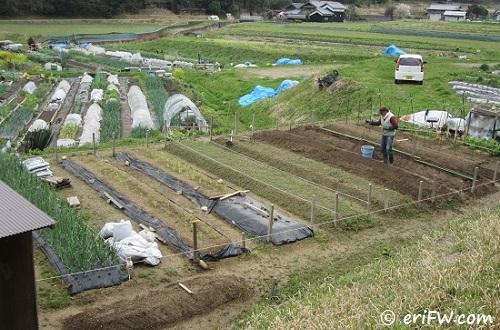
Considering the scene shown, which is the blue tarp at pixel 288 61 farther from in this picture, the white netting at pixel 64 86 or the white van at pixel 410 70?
the white netting at pixel 64 86

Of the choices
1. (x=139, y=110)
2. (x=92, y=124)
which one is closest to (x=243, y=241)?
(x=92, y=124)

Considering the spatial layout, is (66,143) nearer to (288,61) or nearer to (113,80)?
(113,80)

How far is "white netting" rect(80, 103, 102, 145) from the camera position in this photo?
16.7m

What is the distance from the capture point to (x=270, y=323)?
555cm

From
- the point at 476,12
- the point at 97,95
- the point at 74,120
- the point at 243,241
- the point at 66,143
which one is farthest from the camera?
the point at 476,12

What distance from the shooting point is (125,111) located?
2194cm

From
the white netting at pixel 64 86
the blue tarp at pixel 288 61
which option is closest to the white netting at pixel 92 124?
the white netting at pixel 64 86

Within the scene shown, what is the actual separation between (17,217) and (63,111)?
59.0ft

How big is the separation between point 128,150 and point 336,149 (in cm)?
552

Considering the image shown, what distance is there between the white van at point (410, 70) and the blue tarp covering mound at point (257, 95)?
17.6 feet

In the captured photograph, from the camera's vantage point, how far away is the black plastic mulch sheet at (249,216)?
9.27 meters

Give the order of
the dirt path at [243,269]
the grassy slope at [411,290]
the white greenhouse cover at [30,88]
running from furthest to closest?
the white greenhouse cover at [30,88], the dirt path at [243,269], the grassy slope at [411,290]

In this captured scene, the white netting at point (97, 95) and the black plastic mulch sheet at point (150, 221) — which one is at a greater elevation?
the black plastic mulch sheet at point (150, 221)

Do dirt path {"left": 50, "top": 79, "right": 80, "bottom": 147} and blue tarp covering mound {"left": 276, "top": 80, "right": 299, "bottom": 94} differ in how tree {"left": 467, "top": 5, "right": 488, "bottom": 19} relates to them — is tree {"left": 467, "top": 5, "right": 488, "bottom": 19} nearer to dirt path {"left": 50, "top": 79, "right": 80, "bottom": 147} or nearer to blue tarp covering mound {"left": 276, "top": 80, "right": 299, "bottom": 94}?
blue tarp covering mound {"left": 276, "top": 80, "right": 299, "bottom": 94}
